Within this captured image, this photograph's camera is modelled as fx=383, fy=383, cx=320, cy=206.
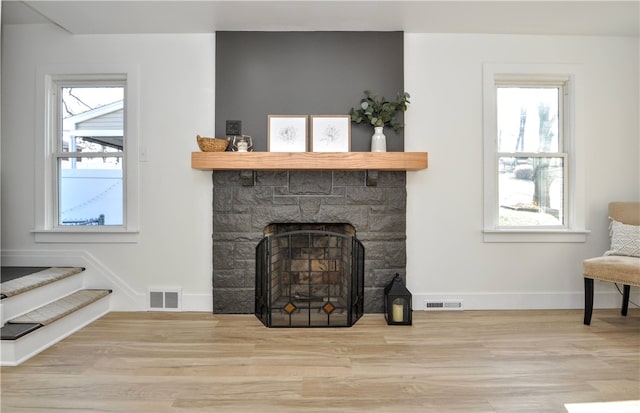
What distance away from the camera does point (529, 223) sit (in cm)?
329

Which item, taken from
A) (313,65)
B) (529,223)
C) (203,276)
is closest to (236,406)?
(203,276)

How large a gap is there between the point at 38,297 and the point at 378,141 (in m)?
2.67

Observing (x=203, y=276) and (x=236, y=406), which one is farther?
(x=203, y=276)

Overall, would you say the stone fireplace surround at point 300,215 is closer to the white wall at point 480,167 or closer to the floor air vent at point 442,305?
the white wall at point 480,167

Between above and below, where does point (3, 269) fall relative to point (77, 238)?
below

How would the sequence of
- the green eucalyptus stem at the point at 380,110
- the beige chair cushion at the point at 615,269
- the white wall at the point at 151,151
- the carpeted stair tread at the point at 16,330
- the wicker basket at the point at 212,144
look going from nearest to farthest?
the carpeted stair tread at the point at 16,330
the beige chair cushion at the point at 615,269
the wicker basket at the point at 212,144
the green eucalyptus stem at the point at 380,110
the white wall at the point at 151,151

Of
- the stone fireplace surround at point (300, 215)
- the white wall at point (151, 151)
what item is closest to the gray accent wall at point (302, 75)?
the white wall at point (151, 151)

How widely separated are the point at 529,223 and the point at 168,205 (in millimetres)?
3049

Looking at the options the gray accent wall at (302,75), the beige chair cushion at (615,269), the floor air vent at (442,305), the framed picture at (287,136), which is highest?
the gray accent wall at (302,75)

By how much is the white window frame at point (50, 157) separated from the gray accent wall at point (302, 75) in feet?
2.36

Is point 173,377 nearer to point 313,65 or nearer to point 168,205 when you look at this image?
point 168,205

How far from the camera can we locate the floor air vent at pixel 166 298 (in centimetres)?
313

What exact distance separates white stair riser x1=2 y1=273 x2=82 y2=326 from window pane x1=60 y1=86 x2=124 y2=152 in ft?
3.60

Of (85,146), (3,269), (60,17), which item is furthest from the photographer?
(85,146)
